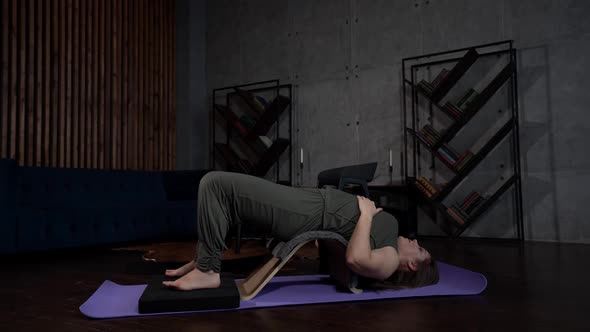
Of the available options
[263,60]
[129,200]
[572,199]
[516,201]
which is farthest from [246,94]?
[572,199]

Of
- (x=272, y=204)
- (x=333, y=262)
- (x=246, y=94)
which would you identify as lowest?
(x=333, y=262)

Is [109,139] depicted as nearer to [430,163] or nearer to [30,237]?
[30,237]

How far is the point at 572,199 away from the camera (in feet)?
13.2

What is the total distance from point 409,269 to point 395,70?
136 inches

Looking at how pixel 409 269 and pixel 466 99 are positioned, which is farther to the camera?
pixel 466 99

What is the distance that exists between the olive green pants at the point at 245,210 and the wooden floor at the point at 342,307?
0.97ft

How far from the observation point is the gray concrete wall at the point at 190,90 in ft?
19.9

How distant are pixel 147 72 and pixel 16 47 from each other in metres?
1.62

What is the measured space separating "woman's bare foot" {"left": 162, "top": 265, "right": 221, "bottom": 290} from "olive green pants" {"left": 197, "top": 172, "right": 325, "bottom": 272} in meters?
0.03

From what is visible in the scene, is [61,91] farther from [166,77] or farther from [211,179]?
[211,179]

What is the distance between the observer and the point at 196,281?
1.77 meters

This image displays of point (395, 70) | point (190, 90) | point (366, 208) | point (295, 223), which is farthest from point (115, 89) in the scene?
point (366, 208)

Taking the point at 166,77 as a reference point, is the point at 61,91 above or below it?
below

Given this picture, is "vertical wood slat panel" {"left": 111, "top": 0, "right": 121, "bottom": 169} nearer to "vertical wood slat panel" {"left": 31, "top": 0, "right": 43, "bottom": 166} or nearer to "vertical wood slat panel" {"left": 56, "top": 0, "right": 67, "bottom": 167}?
"vertical wood slat panel" {"left": 56, "top": 0, "right": 67, "bottom": 167}
